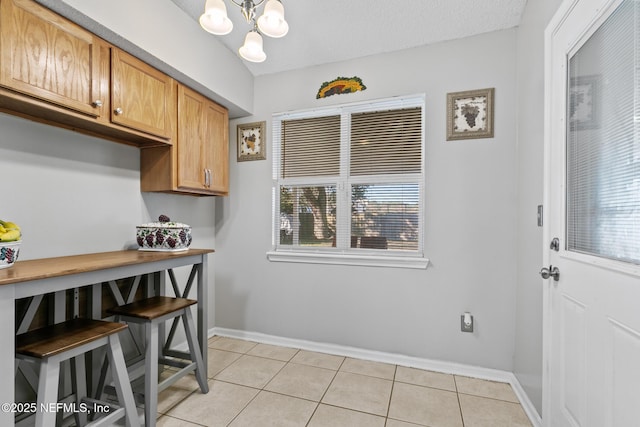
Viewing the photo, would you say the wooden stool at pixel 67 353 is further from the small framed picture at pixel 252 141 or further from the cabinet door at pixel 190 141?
the small framed picture at pixel 252 141

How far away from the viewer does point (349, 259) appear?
255 cm

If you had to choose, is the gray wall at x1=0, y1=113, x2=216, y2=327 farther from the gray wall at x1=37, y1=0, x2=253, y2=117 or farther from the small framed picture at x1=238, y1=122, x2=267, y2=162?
the small framed picture at x1=238, y1=122, x2=267, y2=162

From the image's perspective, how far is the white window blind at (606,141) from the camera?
979 mm

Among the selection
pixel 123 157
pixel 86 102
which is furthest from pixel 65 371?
pixel 86 102

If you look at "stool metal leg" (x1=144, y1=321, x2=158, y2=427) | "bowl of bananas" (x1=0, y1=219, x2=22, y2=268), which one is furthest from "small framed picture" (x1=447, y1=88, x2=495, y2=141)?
"bowl of bananas" (x1=0, y1=219, x2=22, y2=268)

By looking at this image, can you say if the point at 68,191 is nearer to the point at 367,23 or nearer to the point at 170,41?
the point at 170,41

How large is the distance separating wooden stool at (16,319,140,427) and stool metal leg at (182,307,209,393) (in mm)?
490

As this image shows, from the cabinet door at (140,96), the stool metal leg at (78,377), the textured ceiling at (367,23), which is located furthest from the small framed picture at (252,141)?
the stool metal leg at (78,377)

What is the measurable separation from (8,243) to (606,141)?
2.40m

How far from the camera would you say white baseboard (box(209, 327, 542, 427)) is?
192 cm

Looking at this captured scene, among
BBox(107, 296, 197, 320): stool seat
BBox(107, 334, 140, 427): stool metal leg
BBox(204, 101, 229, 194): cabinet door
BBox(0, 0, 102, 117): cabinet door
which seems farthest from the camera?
BBox(204, 101, 229, 194): cabinet door

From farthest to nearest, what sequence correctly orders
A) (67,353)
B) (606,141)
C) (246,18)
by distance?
(246,18), (67,353), (606,141)

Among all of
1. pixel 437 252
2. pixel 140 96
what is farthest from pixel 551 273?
pixel 140 96

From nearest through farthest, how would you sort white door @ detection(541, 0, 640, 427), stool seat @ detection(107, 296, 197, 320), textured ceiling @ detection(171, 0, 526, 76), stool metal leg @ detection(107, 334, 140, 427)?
1. white door @ detection(541, 0, 640, 427)
2. stool metal leg @ detection(107, 334, 140, 427)
3. stool seat @ detection(107, 296, 197, 320)
4. textured ceiling @ detection(171, 0, 526, 76)
